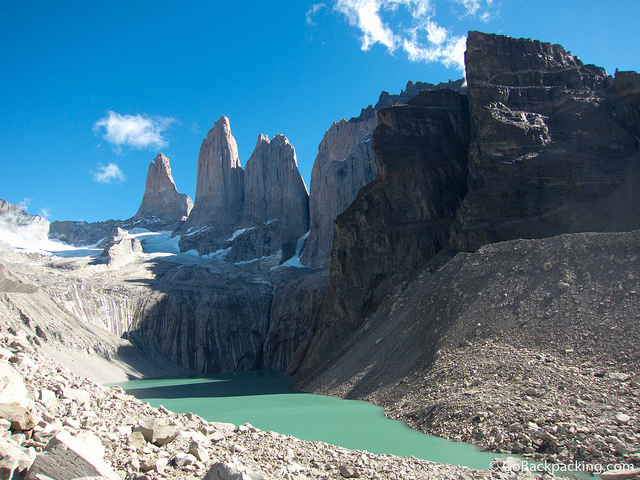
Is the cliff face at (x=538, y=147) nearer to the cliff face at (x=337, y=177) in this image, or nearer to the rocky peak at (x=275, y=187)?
the cliff face at (x=337, y=177)

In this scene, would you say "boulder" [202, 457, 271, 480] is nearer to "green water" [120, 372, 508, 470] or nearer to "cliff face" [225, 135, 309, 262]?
"green water" [120, 372, 508, 470]

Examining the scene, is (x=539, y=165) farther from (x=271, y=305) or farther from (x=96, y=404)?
(x=271, y=305)

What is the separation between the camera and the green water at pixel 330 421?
1293 cm

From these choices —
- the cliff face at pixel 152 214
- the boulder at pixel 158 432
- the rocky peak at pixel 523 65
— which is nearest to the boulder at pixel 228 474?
the boulder at pixel 158 432

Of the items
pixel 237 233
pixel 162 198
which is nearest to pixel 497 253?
pixel 237 233

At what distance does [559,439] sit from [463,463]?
2.48 m

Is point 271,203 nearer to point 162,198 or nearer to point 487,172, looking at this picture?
point 162,198

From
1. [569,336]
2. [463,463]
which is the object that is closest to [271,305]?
[569,336]

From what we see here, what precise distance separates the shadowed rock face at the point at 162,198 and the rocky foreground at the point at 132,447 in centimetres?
13509

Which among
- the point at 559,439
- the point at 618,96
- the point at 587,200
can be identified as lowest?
the point at 559,439

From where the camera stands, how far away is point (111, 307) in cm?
6475

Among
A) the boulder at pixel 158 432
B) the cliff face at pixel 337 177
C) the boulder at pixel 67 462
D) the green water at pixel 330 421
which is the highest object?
the cliff face at pixel 337 177

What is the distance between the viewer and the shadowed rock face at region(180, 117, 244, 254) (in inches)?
4525

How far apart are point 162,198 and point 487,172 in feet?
402
